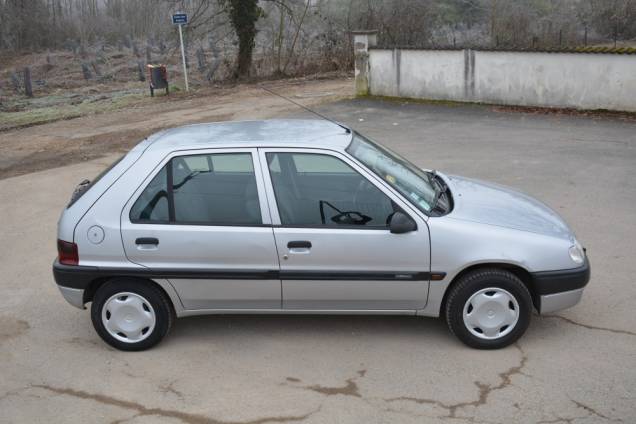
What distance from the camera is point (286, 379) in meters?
4.85

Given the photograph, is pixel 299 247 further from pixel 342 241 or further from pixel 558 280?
pixel 558 280

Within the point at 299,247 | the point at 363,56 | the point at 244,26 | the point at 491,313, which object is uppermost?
the point at 244,26

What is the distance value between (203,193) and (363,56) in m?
13.3

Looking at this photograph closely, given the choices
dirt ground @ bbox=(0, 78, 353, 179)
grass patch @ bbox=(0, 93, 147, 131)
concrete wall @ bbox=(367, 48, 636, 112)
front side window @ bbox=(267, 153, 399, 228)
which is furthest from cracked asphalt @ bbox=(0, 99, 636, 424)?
grass patch @ bbox=(0, 93, 147, 131)

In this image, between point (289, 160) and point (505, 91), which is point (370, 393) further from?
point (505, 91)

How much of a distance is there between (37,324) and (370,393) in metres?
2.96

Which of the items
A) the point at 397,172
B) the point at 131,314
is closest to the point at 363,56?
the point at 397,172

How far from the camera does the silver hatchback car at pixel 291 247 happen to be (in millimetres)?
4984

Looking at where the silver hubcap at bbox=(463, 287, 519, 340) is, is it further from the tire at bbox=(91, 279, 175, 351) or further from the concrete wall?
the concrete wall

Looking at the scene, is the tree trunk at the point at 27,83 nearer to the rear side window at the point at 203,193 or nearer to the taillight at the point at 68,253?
the taillight at the point at 68,253

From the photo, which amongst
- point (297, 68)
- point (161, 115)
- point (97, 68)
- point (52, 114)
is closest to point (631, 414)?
point (161, 115)

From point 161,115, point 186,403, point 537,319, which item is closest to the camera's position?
point 186,403

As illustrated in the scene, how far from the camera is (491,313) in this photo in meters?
5.05

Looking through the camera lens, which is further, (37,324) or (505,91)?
(505,91)
